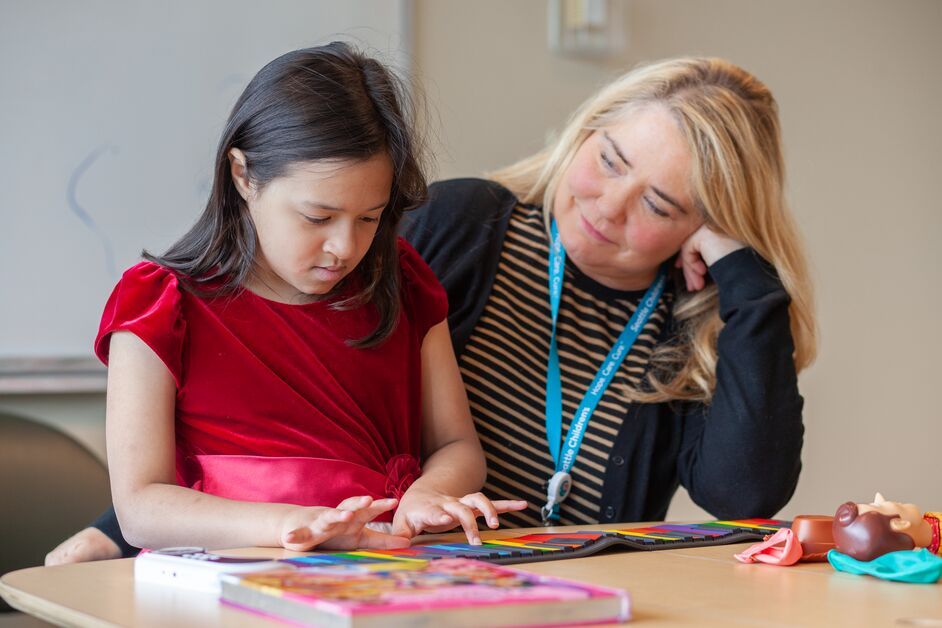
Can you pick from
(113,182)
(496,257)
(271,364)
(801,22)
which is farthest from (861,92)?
(271,364)

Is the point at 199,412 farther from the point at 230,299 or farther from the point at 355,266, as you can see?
the point at 355,266

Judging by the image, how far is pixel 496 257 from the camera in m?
1.80

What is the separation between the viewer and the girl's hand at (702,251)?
1.77m

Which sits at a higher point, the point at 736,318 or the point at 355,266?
the point at 355,266

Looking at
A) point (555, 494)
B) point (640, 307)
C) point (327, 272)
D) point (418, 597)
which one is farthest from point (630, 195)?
point (418, 597)

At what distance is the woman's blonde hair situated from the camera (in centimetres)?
171

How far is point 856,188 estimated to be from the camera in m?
3.33

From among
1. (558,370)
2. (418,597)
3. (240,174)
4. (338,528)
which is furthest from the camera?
(558,370)

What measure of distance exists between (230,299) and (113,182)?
1.00 metres

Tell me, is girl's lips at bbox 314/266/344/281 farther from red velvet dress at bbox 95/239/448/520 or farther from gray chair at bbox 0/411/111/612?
gray chair at bbox 0/411/111/612

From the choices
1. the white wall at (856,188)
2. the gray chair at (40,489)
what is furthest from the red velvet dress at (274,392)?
the white wall at (856,188)

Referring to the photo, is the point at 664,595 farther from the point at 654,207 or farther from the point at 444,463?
the point at 654,207

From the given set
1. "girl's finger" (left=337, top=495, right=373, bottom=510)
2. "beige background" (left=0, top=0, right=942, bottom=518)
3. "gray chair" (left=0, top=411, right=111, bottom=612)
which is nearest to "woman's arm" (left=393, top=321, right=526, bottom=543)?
"girl's finger" (left=337, top=495, right=373, bottom=510)

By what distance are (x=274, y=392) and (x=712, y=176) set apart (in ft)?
2.56
